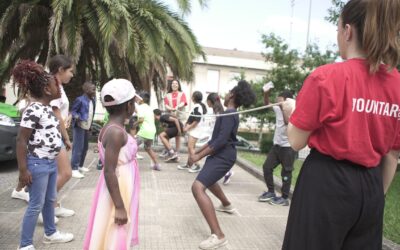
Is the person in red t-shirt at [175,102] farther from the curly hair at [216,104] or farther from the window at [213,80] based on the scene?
the window at [213,80]

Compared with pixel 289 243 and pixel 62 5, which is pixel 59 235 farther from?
pixel 62 5

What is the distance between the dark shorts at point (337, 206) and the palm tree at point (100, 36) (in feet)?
27.9

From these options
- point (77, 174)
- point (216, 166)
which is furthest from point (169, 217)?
point (77, 174)

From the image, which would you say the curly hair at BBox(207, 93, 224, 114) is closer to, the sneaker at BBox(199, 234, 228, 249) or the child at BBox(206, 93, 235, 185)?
the child at BBox(206, 93, 235, 185)

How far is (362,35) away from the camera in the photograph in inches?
68.4

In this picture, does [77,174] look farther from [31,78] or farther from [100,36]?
[100,36]

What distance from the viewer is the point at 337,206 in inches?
68.6

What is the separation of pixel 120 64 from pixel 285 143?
705 centimetres

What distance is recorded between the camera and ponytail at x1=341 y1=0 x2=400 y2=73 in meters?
1.67

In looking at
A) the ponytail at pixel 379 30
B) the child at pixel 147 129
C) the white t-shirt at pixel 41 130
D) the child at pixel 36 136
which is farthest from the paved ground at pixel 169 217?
the ponytail at pixel 379 30

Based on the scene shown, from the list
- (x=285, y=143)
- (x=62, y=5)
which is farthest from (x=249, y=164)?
(x=62, y=5)

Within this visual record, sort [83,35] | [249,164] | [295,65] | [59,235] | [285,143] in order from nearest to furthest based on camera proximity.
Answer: [59,235] < [285,143] < [249,164] < [83,35] < [295,65]

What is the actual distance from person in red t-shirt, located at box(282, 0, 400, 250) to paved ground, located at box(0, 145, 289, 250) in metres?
2.37

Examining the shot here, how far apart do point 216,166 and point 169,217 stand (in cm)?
111
